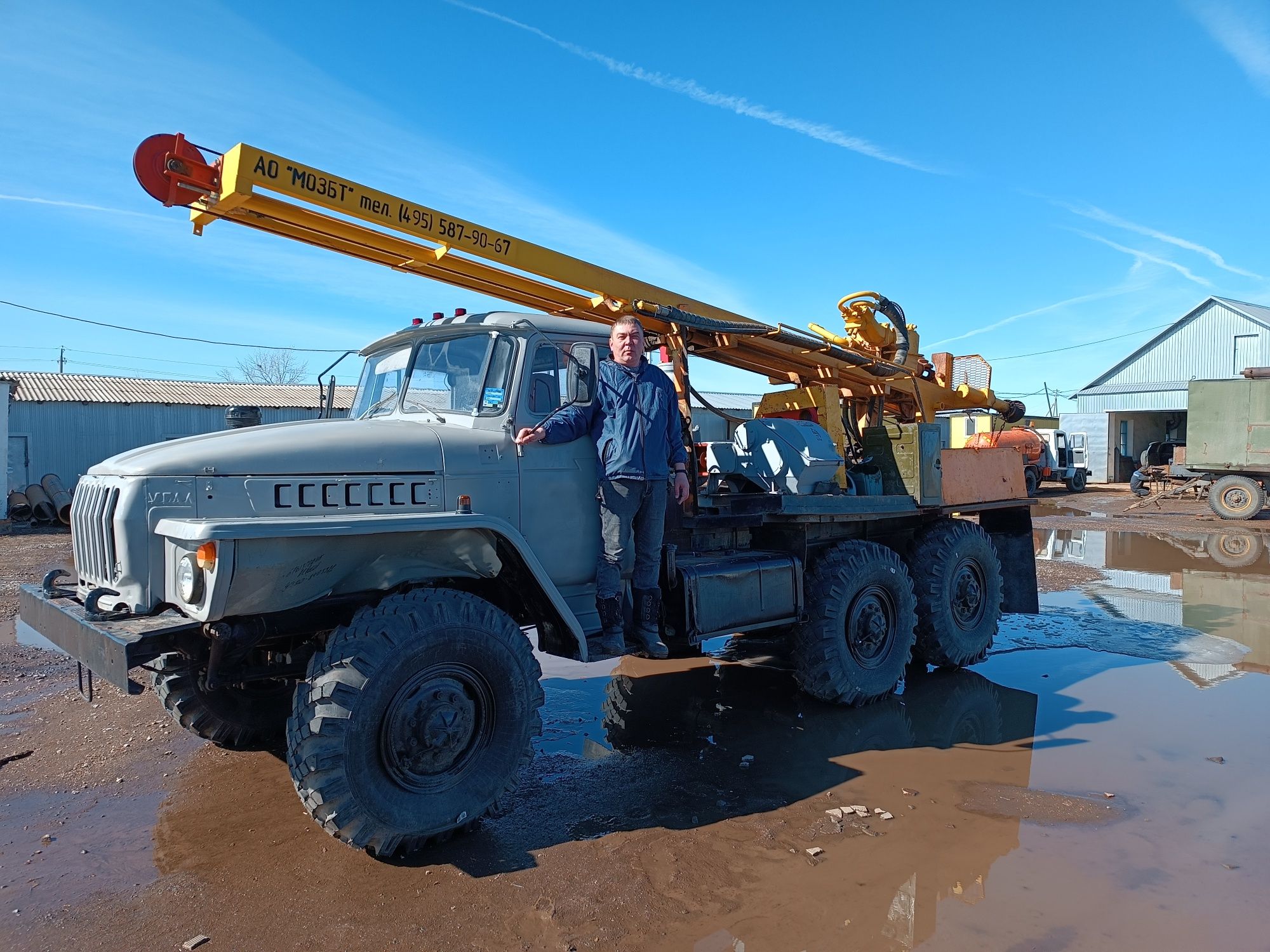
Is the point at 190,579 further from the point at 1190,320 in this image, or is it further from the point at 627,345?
the point at 1190,320

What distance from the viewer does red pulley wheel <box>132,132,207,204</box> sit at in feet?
13.3

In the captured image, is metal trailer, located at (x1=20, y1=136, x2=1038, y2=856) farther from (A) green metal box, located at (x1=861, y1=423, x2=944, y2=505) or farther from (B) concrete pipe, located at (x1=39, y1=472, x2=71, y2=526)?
(B) concrete pipe, located at (x1=39, y1=472, x2=71, y2=526)

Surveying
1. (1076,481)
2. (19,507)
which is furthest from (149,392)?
(1076,481)

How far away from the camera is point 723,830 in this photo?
393 centimetres

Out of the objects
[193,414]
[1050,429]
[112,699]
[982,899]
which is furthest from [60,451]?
[1050,429]

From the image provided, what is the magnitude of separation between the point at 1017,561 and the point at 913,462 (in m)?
1.91

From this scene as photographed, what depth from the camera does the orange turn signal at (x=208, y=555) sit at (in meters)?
3.28

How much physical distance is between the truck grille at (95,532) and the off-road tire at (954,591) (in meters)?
5.44


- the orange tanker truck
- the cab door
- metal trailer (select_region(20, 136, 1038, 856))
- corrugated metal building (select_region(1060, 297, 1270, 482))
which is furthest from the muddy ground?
corrugated metal building (select_region(1060, 297, 1270, 482))

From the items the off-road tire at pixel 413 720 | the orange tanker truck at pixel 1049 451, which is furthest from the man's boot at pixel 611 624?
the orange tanker truck at pixel 1049 451

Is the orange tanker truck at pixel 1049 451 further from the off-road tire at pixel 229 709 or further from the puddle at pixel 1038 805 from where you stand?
the off-road tire at pixel 229 709

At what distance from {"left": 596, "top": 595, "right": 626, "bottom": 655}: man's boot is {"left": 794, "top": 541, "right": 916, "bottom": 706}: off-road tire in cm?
172

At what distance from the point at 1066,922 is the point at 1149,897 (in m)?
0.45

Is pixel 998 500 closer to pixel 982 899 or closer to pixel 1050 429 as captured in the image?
pixel 982 899
